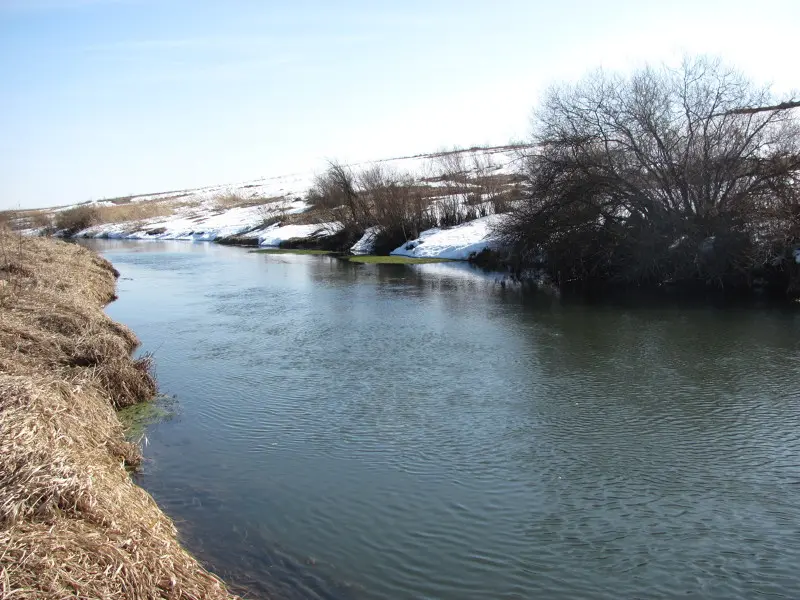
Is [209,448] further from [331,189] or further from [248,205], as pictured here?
[248,205]

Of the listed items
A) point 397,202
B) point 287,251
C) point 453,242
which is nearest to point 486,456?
point 453,242

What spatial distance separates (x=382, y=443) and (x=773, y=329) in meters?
11.9

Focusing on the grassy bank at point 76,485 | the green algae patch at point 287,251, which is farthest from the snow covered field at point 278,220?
the grassy bank at point 76,485

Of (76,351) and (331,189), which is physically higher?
(331,189)

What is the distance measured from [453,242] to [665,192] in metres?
15.3

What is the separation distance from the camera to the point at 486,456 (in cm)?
903

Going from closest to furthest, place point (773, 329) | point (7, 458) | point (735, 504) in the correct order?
point (7, 458) → point (735, 504) → point (773, 329)

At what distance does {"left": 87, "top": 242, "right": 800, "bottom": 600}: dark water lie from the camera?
21.0ft

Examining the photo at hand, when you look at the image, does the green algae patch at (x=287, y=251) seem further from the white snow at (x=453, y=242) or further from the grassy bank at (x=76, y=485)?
the grassy bank at (x=76, y=485)

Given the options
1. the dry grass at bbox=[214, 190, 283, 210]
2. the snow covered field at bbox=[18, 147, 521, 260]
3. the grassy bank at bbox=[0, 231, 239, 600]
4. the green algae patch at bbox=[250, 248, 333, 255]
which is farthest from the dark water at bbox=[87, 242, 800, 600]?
the dry grass at bbox=[214, 190, 283, 210]

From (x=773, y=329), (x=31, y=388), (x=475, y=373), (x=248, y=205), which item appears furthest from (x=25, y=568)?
(x=248, y=205)

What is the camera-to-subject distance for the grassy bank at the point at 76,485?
4.64 meters

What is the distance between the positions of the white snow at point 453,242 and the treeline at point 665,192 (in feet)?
27.8

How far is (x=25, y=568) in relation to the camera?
177 inches
